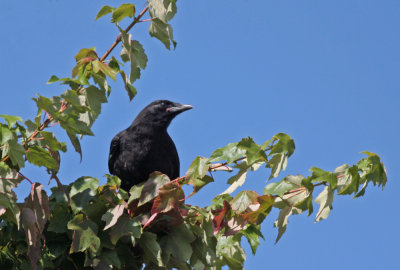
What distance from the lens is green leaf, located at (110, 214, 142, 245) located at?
3.35m

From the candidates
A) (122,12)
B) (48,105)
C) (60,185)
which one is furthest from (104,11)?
(60,185)

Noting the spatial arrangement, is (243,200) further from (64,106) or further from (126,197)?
(64,106)

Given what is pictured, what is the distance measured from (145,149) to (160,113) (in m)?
0.51

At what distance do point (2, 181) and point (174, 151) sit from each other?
347 cm

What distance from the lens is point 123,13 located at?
3.40 m

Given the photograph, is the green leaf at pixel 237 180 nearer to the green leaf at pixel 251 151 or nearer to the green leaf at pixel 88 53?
the green leaf at pixel 251 151

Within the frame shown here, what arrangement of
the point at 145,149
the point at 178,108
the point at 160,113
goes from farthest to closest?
the point at 178,108 → the point at 160,113 → the point at 145,149

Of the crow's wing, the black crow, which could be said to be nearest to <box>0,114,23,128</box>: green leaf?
the black crow

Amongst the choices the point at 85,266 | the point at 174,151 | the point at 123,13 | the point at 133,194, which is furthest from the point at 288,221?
the point at 174,151

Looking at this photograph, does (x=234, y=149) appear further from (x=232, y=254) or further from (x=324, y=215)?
(x=232, y=254)

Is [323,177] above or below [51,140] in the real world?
below

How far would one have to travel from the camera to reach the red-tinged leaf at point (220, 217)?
342cm

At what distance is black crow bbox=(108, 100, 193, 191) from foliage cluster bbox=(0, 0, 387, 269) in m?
2.53

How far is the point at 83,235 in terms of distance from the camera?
3352 mm
